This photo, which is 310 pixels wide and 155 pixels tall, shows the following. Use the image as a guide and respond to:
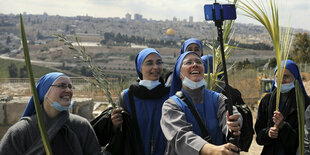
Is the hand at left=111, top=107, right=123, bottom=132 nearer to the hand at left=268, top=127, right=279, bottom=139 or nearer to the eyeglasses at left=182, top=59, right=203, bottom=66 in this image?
the eyeglasses at left=182, top=59, right=203, bottom=66

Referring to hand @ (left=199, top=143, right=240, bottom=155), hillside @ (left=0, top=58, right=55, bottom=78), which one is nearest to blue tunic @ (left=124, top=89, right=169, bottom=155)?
hand @ (left=199, top=143, right=240, bottom=155)

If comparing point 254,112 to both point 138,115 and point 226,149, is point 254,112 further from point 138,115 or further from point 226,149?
point 226,149

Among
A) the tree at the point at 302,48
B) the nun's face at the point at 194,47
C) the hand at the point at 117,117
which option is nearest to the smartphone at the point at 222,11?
the hand at the point at 117,117

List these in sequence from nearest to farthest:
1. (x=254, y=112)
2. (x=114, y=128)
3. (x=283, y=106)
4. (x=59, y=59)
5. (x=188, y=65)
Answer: (x=188, y=65), (x=114, y=128), (x=283, y=106), (x=254, y=112), (x=59, y=59)

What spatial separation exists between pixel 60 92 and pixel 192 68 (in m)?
0.92

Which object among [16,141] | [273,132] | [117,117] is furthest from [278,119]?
[16,141]

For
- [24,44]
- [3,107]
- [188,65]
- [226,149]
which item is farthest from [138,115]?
[3,107]

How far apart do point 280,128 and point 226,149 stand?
52.9 inches

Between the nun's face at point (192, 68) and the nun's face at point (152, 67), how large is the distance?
0.49 metres

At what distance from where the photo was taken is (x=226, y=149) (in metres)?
1.56

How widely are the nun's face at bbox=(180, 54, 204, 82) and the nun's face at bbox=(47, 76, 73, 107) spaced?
0.81 metres

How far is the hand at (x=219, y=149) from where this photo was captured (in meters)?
1.54

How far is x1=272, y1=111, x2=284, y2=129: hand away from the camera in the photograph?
2.46m

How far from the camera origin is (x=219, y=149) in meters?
1.59
